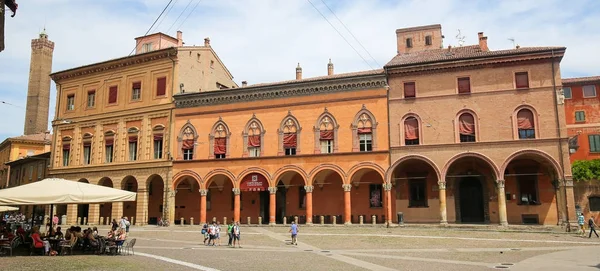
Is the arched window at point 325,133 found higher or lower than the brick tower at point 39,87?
lower

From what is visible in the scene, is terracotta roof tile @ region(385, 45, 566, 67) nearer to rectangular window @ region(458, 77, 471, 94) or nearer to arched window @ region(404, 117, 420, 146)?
rectangular window @ region(458, 77, 471, 94)

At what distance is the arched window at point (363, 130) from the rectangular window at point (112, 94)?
21.1 m

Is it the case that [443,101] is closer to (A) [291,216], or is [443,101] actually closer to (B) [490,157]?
(B) [490,157]

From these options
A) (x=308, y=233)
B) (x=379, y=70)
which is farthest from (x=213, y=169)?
(x=379, y=70)

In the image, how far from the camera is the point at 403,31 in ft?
139

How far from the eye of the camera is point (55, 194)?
15.9 metres

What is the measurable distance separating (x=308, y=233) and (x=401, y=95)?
37.7 ft

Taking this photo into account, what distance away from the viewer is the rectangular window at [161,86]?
38.3 metres

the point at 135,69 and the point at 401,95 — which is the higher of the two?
the point at 135,69

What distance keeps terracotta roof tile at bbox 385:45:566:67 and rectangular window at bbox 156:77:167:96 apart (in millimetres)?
17827

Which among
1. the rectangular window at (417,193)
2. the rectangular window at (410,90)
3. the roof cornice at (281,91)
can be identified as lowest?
the rectangular window at (417,193)

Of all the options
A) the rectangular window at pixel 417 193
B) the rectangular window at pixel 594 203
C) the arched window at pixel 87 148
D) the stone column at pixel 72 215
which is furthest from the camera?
the arched window at pixel 87 148

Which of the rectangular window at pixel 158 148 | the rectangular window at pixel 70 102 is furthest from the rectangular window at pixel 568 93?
the rectangular window at pixel 70 102

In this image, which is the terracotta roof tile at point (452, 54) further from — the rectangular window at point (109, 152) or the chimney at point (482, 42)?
the rectangular window at point (109, 152)
